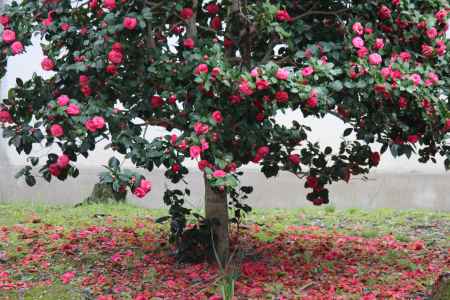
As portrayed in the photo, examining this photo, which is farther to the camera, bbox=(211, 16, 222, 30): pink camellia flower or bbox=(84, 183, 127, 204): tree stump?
bbox=(84, 183, 127, 204): tree stump

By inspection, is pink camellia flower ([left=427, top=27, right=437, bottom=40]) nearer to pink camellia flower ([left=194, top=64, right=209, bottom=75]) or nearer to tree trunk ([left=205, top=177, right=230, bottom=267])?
pink camellia flower ([left=194, top=64, right=209, bottom=75])

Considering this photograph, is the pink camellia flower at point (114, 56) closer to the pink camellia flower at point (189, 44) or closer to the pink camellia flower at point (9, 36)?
the pink camellia flower at point (189, 44)

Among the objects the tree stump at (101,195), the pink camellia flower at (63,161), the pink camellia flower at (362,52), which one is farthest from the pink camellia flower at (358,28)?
the tree stump at (101,195)

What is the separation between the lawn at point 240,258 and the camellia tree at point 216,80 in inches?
29.8

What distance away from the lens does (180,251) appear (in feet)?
15.8

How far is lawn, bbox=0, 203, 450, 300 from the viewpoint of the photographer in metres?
4.39

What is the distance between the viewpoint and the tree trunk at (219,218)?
475 centimetres

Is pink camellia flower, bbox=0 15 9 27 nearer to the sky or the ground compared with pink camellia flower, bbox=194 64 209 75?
nearer to the sky

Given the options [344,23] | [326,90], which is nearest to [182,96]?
[326,90]

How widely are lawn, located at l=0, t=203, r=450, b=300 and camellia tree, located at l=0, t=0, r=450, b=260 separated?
0.76 metres

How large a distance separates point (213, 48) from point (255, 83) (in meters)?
0.43

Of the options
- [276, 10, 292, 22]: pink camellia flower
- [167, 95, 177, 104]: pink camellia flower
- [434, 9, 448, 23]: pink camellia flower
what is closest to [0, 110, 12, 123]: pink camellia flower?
[167, 95, 177, 104]: pink camellia flower

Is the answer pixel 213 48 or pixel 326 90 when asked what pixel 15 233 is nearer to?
pixel 213 48

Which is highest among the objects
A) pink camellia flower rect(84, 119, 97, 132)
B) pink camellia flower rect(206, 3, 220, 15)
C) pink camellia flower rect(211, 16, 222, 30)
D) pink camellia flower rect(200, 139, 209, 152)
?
pink camellia flower rect(206, 3, 220, 15)
